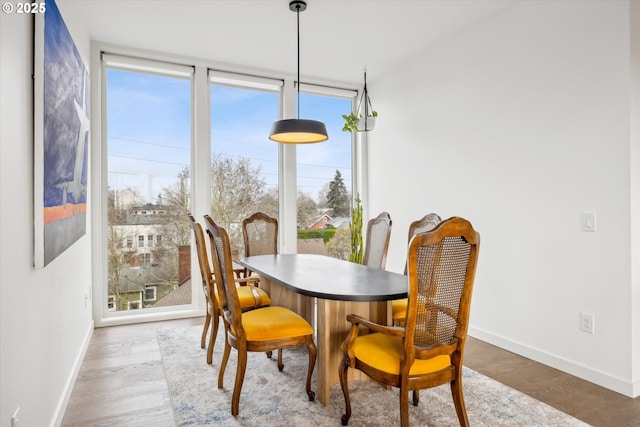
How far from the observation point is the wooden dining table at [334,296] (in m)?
2.21

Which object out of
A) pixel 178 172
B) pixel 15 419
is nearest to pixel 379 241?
pixel 178 172

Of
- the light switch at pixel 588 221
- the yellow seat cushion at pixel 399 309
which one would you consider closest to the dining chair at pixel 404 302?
the yellow seat cushion at pixel 399 309

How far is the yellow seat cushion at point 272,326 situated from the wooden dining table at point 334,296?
127mm

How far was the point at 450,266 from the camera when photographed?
187 centimetres

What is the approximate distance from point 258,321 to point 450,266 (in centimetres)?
121

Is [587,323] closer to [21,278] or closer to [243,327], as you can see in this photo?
[243,327]

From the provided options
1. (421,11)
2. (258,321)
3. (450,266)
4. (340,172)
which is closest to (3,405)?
(258,321)

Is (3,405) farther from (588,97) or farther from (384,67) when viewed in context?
(384,67)

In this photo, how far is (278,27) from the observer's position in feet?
12.3

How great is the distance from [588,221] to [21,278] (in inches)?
129

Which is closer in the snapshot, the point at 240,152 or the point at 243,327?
the point at 243,327

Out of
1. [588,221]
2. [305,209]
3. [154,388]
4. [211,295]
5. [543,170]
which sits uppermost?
[543,170]

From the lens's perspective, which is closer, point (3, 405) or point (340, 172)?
point (3, 405)

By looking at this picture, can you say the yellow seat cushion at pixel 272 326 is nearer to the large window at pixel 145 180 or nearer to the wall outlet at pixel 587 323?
the wall outlet at pixel 587 323
